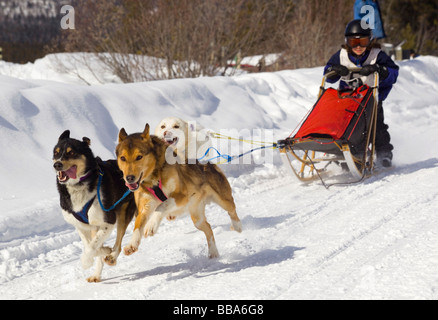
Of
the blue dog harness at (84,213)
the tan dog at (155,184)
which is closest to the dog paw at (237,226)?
the tan dog at (155,184)

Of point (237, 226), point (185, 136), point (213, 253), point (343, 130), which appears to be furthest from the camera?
point (343, 130)

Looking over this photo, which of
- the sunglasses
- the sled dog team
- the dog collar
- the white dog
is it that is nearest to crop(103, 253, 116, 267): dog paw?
the sled dog team

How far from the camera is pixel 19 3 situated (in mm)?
32469

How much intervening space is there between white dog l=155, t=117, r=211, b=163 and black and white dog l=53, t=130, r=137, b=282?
3.34 feet

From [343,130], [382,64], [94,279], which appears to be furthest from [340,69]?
[94,279]

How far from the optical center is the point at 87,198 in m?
3.63

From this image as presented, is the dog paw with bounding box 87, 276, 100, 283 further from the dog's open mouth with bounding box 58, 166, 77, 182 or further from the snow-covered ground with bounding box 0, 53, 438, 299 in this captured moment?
the dog's open mouth with bounding box 58, 166, 77, 182

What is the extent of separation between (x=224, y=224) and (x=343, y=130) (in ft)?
5.86

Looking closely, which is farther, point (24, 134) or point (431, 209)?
point (24, 134)

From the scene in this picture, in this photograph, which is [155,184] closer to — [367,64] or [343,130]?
[343,130]

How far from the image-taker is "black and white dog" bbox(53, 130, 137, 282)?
3602 mm

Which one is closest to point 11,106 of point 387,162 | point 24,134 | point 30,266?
point 24,134
